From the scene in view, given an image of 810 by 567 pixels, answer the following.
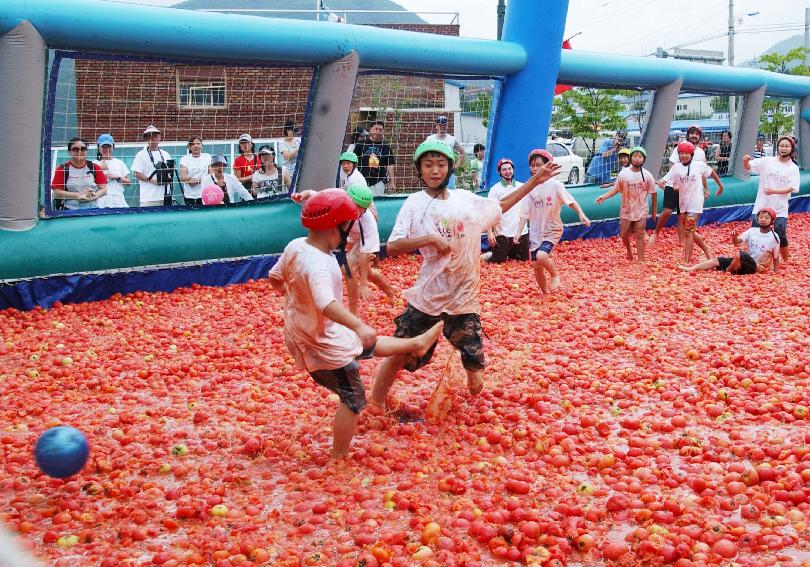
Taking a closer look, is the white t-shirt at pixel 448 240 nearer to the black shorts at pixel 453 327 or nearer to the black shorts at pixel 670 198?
the black shorts at pixel 453 327

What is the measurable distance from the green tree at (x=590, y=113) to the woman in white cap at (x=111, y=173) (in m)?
25.7

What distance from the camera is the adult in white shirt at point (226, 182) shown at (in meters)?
12.4

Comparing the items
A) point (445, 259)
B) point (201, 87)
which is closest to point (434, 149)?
point (445, 259)

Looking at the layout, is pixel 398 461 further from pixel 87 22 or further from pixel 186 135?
pixel 186 135

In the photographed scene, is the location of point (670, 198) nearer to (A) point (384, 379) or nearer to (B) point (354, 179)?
(B) point (354, 179)

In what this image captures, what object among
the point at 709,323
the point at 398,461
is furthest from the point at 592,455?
the point at 709,323

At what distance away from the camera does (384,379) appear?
6070 millimetres

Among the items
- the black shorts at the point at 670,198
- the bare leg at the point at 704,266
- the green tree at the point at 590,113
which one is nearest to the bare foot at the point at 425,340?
the bare leg at the point at 704,266

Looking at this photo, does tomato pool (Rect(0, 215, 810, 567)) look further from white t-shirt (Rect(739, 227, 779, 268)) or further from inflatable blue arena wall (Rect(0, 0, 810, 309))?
white t-shirt (Rect(739, 227, 779, 268))

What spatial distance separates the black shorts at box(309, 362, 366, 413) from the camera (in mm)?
5035

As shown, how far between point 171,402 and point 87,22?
5324 millimetres

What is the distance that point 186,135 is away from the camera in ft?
46.8

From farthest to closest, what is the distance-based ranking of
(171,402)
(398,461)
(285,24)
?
(285,24)
(171,402)
(398,461)

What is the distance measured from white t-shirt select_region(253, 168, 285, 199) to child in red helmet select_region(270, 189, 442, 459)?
788 cm
